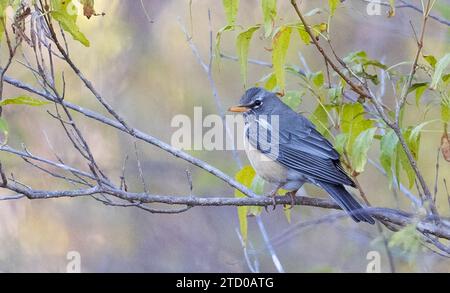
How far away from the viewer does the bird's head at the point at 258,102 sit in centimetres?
548

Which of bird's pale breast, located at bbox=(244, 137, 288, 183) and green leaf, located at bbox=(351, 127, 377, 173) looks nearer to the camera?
green leaf, located at bbox=(351, 127, 377, 173)

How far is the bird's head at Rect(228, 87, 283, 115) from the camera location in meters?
5.48

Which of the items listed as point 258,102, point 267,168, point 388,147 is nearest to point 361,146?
point 388,147

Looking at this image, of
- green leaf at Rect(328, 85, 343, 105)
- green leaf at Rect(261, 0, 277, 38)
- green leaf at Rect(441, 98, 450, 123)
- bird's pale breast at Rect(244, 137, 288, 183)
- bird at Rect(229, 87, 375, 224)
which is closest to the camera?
green leaf at Rect(261, 0, 277, 38)

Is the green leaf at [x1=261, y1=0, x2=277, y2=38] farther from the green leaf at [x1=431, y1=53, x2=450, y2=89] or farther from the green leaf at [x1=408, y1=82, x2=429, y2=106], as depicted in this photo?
the green leaf at [x1=408, y1=82, x2=429, y2=106]

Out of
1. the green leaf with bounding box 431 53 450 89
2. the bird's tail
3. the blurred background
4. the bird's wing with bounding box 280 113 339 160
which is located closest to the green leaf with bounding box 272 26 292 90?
the green leaf with bounding box 431 53 450 89

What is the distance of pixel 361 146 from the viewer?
3.74 metres

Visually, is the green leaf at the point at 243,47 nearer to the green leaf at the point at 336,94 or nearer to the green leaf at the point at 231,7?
the green leaf at the point at 231,7

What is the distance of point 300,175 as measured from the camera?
4.89 meters

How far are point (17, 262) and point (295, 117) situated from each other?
3478 mm

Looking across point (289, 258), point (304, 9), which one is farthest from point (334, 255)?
point (304, 9)

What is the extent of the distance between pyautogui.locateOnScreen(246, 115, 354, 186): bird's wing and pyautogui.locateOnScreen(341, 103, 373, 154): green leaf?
1.71ft

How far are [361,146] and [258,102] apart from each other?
1842mm
